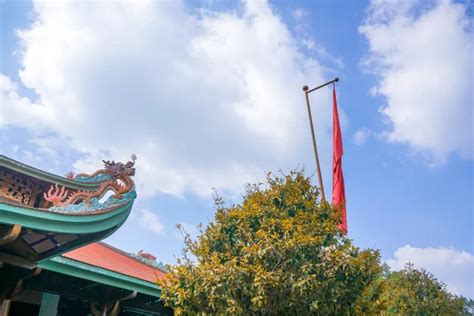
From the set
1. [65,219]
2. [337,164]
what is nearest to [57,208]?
[65,219]

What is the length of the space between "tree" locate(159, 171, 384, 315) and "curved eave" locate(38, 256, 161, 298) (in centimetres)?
102

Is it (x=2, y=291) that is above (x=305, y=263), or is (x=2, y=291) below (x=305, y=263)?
below

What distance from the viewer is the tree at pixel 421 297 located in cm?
1753

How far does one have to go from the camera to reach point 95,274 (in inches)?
280

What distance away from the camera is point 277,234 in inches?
267

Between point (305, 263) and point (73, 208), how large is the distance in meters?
3.62

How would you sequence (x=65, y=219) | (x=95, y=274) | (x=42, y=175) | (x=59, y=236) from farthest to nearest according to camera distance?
(x=95, y=274)
(x=42, y=175)
(x=59, y=236)
(x=65, y=219)

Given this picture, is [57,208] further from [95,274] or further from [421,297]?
[421,297]

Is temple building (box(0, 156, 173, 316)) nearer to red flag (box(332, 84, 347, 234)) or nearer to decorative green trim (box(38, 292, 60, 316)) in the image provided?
decorative green trim (box(38, 292, 60, 316))

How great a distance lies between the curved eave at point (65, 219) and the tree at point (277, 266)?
147cm

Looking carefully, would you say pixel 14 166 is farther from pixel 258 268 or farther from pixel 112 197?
pixel 258 268

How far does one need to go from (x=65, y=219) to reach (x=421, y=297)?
56.9ft

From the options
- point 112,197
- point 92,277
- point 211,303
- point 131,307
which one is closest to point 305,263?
point 211,303

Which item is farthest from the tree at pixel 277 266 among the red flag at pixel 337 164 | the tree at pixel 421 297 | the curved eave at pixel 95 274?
the tree at pixel 421 297
